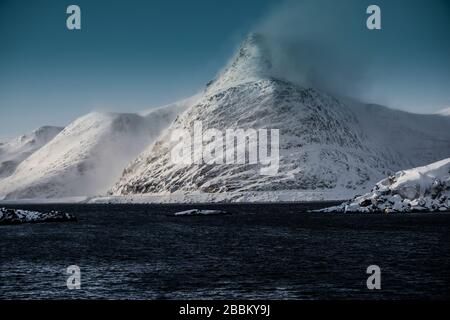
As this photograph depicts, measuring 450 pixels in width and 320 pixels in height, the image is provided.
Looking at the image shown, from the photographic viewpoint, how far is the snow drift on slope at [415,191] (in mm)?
147625

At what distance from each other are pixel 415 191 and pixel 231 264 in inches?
4182

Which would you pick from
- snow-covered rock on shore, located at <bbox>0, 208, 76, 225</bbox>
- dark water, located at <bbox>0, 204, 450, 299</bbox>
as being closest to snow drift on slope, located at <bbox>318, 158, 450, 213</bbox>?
dark water, located at <bbox>0, 204, 450, 299</bbox>

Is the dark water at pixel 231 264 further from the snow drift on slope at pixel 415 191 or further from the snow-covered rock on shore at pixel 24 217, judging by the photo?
the snow drift on slope at pixel 415 191

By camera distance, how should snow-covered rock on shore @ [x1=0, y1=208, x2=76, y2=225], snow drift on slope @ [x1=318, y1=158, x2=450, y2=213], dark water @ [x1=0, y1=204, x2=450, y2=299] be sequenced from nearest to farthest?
dark water @ [x1=0, y1=204, x2=450, y2=299], snow-covered rock on shore @ [x1=0, y1=208, x2=76, y2=225], snow drift on slope @ [x1=318, y1=158, x2=450, y2=213]

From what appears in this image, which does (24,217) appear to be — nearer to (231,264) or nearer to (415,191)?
(415,191)

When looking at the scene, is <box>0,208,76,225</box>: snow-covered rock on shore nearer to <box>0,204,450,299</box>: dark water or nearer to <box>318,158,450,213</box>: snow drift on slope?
<box>0,204,450,299</box>: dark water

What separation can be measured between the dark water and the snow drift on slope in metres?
51.1

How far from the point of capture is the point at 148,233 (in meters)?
103

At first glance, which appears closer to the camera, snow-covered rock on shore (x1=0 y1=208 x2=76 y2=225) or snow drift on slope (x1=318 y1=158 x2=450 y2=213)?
snow-covered rock on shore (x1=0 y1=208 x2=76 y2=225)

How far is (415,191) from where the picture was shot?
151500mm

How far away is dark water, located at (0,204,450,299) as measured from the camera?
140 ft

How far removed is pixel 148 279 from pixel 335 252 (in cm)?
2777
